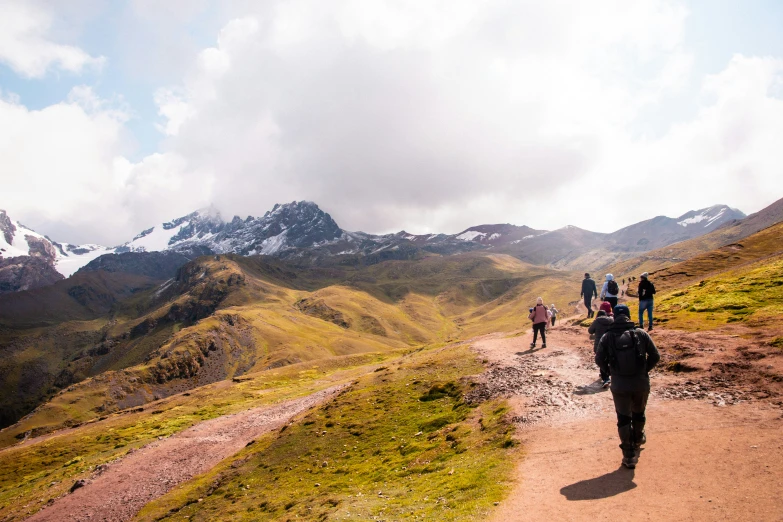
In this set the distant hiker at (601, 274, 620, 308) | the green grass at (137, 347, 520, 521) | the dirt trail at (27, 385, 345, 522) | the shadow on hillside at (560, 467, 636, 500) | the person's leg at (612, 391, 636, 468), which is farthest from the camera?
the dirt trail at (27, 385, 345, 522)

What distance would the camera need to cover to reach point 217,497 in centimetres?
2795

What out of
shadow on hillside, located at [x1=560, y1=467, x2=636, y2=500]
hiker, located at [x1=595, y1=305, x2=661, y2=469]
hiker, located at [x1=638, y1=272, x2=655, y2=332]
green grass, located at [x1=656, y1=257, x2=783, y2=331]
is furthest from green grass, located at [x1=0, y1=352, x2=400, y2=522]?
green grass, located at [x1=656, y1=257, x2=783, y2=331]

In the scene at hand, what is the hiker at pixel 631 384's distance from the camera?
14.0 m

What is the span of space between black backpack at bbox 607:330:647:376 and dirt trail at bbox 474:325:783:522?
3112mm

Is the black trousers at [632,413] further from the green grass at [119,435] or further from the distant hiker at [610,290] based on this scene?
the green grass at [119,435]

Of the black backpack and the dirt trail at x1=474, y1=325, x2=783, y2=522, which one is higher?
the black backpack

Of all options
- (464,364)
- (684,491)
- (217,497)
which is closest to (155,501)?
(217,497)

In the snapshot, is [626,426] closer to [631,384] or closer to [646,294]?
[631,384]

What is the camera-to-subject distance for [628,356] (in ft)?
47.0

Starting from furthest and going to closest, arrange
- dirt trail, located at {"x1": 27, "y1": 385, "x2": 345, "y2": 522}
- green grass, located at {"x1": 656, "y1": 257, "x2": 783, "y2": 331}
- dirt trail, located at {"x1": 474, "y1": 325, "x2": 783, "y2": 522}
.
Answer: dirt trail, located at {"x1": 27, "y1": 385, "x2": 345, "y2": 522} → green grass, located at {"x1": 656, "y1": 257, "x2": 783, "y2": 331} → dirt trail, located at {"x1": 474, "y1": 325, "x2": 783, "y2": 522}

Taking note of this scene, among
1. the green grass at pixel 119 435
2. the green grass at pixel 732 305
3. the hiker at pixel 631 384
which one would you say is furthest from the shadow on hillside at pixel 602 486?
the green grass at pixel 119 435

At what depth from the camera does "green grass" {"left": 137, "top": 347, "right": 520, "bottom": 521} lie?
16.2 metres

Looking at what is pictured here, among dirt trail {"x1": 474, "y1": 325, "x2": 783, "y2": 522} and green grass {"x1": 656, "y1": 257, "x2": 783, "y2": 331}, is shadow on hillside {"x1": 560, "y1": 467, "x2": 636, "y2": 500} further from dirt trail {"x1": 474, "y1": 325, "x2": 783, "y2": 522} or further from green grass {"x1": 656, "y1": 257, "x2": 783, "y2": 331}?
green grass {"x1": 656, "y1": 257, "x2": 783, "y2": 331}

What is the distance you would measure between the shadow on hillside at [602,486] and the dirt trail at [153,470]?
33199 mm
